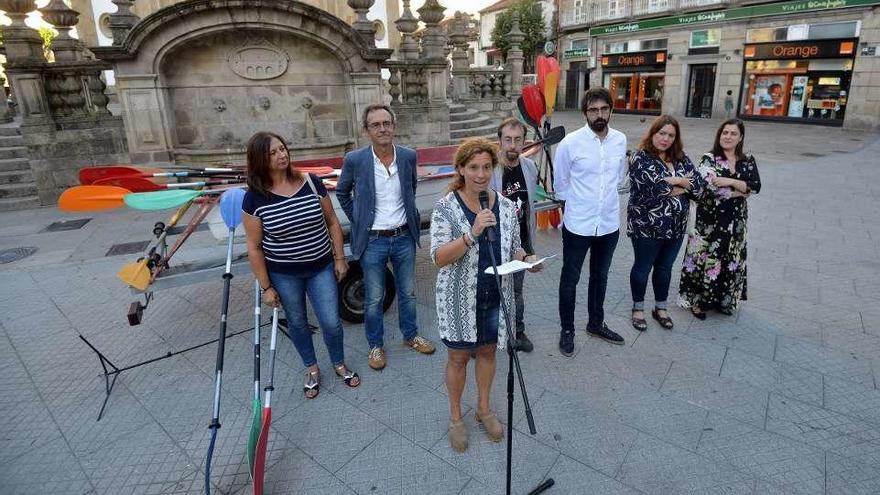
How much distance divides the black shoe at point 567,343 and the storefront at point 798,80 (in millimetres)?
21726

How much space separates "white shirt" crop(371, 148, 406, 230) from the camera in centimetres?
A: 337

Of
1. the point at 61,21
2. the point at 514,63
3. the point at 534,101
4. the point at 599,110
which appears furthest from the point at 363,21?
the point at 514,63

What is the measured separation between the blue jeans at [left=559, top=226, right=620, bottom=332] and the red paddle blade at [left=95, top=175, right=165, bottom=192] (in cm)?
307

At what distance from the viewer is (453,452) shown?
276 cm

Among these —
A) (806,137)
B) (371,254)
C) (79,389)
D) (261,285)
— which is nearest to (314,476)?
A: (261,285)

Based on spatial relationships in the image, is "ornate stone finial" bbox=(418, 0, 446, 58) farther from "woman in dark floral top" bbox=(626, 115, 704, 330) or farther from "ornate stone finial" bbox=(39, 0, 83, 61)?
"woman in dark floral top" bbox=(626, 115, 704, 330)

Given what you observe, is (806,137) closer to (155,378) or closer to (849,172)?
(849,172)

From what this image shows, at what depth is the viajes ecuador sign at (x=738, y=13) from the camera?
18744mm

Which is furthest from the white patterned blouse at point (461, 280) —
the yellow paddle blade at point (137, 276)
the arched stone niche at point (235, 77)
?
the arched stone niche at point (235, 77)

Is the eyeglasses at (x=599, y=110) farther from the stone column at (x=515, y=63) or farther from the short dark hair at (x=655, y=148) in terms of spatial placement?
the stone column at (x=515, y=63)

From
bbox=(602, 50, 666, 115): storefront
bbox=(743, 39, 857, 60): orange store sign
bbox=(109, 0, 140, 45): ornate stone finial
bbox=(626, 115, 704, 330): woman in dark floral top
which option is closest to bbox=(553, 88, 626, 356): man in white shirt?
bbox=(626, 115, 704, 330): woman in dark floral top

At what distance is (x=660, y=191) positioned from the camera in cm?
360

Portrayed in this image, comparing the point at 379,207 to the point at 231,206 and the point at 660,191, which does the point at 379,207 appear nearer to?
the point at 231,206

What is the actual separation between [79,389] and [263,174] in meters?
2.14
